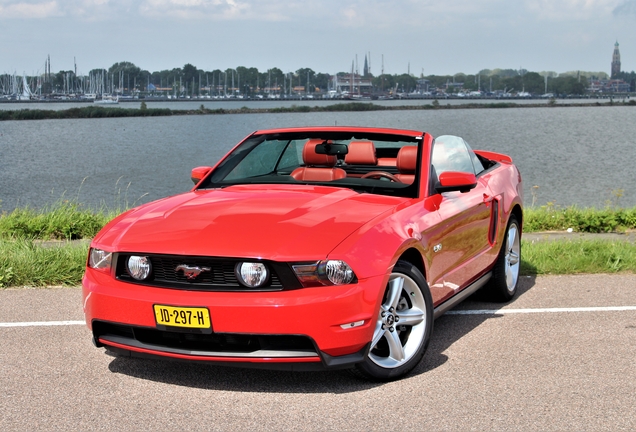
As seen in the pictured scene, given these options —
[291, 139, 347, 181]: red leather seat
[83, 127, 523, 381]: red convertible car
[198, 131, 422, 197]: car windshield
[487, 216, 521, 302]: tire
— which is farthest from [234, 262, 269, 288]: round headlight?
[487, 216, 521, 302]: tire

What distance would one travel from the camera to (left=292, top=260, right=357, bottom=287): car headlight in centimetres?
432

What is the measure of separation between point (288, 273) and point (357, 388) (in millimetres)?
819

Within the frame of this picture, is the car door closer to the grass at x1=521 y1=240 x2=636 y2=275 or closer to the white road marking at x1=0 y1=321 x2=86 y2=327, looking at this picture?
the grass at x1=521 y1=240 x2=636 y2=275

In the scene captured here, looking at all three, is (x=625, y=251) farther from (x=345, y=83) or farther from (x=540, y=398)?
(x=345, y=83)

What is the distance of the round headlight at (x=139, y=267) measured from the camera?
4.55 metres

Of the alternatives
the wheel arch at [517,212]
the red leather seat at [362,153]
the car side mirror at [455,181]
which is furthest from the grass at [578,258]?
the car side mirror at [455,181]

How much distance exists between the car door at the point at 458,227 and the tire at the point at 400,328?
345 millimetres

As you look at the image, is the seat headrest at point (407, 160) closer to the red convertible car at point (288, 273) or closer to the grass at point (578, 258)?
the red convertible car at point (288, 273)

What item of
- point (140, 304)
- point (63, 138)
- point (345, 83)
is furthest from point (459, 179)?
point (345, 83)

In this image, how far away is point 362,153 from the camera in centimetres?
627

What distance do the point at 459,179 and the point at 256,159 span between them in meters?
1.66

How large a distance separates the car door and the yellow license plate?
5.20 feet

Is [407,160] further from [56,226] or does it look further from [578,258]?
[56,226]

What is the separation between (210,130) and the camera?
268 feet
